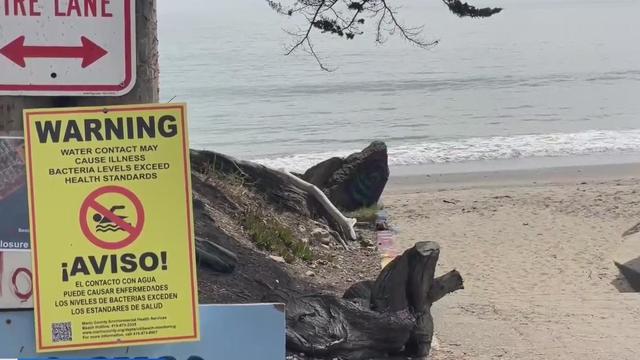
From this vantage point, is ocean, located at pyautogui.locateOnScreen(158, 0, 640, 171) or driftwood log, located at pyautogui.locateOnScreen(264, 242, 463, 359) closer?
driftwood log, located at pyautogui.locateOnScreen(264, 242, 463, 359)

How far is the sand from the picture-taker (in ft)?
19.9

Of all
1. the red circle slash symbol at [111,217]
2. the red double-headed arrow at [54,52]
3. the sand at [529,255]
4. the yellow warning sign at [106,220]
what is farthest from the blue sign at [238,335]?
the sand at [529,255]

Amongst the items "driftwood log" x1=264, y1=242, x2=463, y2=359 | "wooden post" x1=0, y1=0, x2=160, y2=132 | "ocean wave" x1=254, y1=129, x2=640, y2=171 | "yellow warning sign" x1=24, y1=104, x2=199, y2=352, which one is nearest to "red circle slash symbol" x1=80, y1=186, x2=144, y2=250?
"yellow warning sign" x1=24, y1=104, x2=199, y2=352

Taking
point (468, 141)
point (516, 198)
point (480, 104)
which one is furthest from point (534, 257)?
point (480, 104)

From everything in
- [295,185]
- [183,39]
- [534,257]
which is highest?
[183,39]

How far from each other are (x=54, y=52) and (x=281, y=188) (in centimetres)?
739

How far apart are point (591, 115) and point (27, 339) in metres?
32.4

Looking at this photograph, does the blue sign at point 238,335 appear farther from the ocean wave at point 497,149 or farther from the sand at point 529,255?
the ocean wave at point 497,149

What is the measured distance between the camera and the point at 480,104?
123 ft

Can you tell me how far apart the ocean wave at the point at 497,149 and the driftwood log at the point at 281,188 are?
10799mm

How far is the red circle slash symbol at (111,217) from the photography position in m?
2.41

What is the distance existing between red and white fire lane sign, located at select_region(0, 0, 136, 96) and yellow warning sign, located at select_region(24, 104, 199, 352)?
84mm

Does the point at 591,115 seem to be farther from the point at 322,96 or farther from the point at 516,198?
the point at 516,198

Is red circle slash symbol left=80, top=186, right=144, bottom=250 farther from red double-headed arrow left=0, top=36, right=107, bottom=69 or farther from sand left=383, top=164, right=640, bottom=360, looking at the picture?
sand left=383, top=164, right=640, bottom=360
